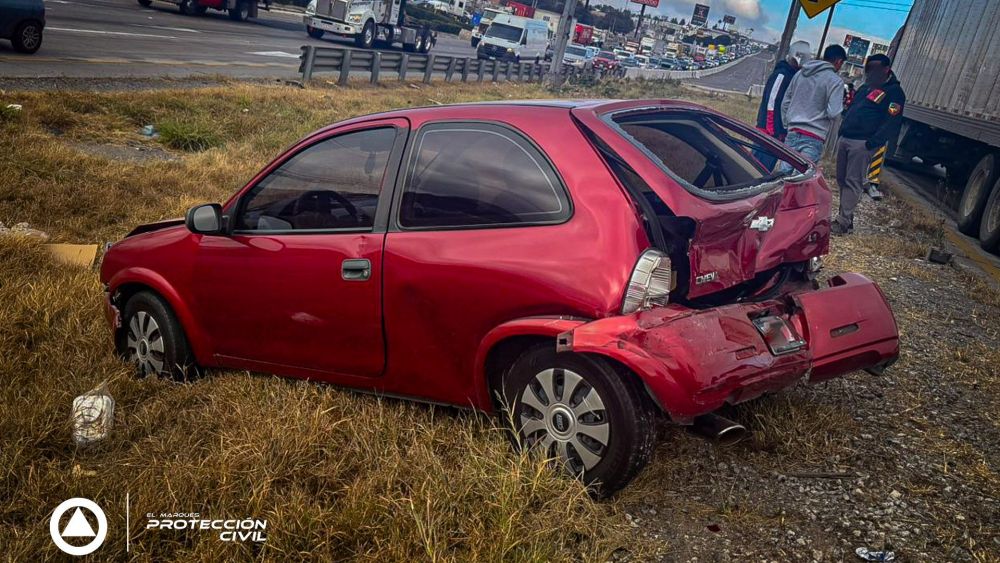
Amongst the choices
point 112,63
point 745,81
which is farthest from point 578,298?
point 745,81

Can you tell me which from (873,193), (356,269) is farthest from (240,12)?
(356,269)

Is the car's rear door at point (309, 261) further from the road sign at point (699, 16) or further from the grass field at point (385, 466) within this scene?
the road sign at point (699, 16)

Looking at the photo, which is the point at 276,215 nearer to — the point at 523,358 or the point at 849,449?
the point at 523,358

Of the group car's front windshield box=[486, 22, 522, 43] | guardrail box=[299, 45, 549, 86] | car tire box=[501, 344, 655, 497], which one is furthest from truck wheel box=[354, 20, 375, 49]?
car tire box=[501, 344, 655, 497]

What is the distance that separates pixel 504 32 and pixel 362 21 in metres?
11.5

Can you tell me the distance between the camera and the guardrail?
20.0 meters

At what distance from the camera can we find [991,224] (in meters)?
11.0

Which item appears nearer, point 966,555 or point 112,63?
point 966,555

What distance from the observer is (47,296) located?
512 cm

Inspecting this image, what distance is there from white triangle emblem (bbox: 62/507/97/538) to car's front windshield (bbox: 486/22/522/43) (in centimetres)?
4173

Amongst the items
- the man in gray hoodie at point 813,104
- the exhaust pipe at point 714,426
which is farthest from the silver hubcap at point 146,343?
the man in gray hoodie at point 813,104

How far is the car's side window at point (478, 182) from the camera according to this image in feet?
11.4

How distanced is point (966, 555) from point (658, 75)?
55.8 m

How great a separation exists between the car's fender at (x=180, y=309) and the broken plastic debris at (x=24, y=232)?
208cm
